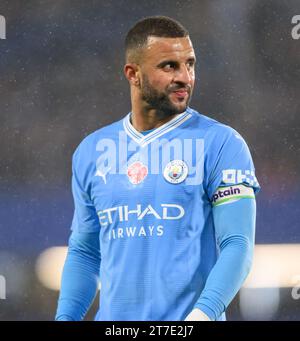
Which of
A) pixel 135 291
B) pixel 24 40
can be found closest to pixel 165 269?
pixel 135 291

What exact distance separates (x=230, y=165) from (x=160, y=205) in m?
0.25

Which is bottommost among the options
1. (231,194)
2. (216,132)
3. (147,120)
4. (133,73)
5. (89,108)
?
(231,194)

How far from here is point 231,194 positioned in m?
2.64

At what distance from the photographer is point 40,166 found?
3768 mm

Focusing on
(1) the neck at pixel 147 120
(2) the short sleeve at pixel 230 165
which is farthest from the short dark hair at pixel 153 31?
(2) the short sleeve at pixel 230 165

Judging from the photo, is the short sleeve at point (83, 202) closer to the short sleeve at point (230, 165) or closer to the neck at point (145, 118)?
the neck at point (145, 118)

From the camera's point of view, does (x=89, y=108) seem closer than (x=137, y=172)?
No

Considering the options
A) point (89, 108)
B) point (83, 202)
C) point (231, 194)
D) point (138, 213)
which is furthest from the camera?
point (89, 108)

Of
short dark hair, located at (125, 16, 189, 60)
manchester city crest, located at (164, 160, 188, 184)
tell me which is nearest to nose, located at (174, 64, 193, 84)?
short dark hair, located at (125, 16, 189, 60)

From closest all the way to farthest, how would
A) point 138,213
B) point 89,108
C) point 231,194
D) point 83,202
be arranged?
1. point 231,194
2. point 138,213
3. point 83,202
4. point 89,108

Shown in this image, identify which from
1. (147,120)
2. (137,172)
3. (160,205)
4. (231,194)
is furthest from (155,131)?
(231,194)

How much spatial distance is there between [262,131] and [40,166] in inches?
38.0

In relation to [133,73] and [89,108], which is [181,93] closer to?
[133,73]

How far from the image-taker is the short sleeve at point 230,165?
2.68 metres
